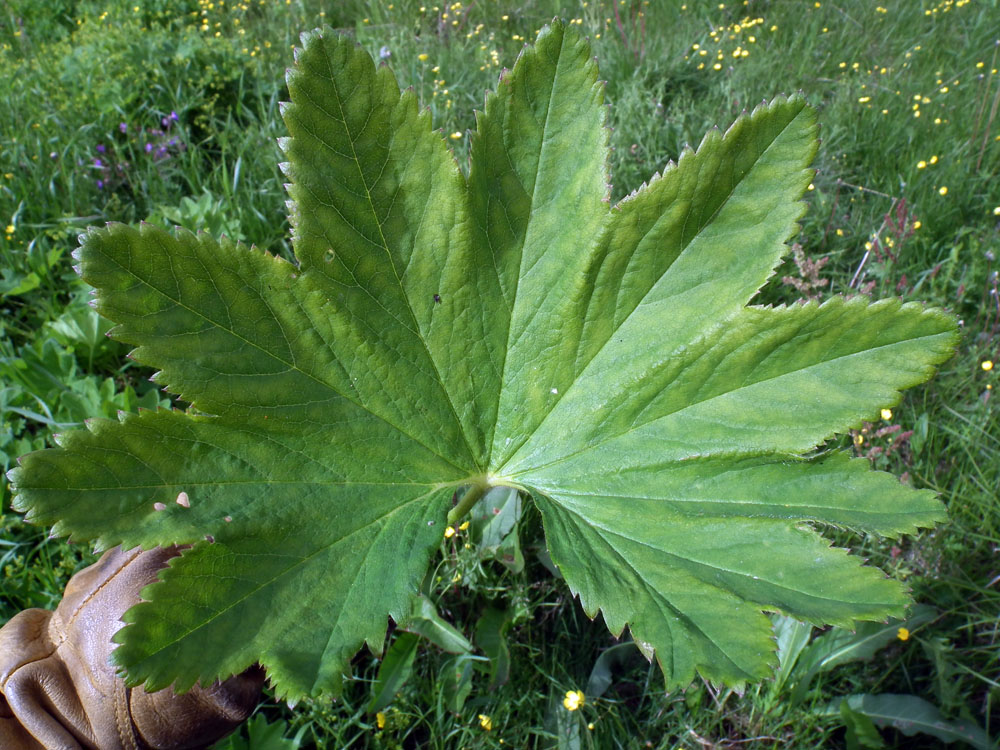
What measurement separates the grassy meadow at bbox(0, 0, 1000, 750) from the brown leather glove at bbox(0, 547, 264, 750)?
0.50m

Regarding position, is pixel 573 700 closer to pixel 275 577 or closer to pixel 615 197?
pixel 275 577

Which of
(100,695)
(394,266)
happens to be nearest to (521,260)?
(394,266)

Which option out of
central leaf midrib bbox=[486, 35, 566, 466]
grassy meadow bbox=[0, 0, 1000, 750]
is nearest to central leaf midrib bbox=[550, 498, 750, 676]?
grassy meadow bbox=[0, 0, 1000, 750]

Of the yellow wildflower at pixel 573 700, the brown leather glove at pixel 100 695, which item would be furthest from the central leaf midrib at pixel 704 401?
the yellow wildflower at pixel 573 700

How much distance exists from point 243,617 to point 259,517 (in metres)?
0.13

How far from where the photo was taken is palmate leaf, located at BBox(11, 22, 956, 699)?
92 cm

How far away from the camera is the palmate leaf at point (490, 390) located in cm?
92

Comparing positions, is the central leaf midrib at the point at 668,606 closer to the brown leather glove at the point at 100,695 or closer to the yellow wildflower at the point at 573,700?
the brown leather glove at the point at 100,695

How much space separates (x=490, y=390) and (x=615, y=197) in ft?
6.16

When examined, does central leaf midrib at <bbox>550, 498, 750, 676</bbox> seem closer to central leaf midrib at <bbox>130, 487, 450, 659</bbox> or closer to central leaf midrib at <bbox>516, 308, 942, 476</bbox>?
central leaf midrib at <bbox>516, 308, 942, 476</bbox>

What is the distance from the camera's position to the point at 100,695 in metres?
0.99

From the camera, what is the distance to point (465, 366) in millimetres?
1155

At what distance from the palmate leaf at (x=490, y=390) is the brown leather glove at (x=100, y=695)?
14 cm

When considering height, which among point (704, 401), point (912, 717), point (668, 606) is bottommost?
point (912, 717)
